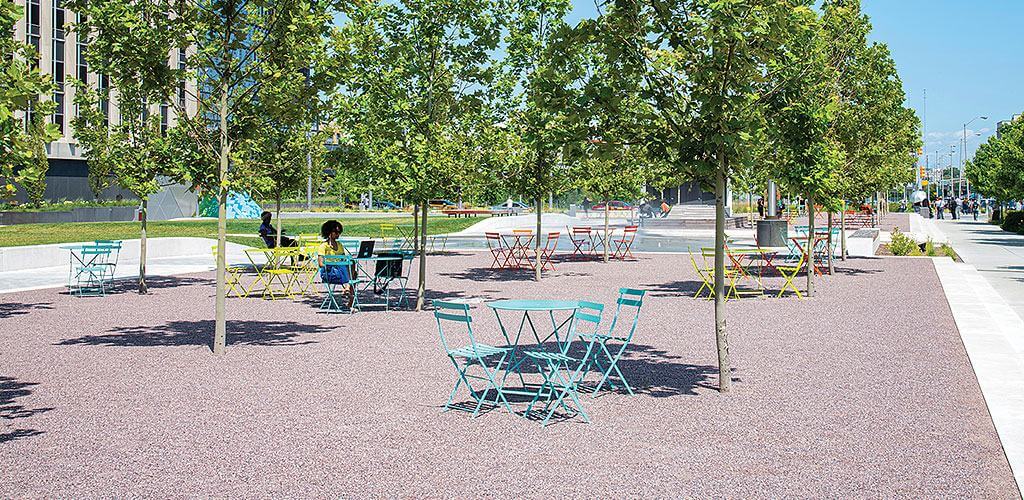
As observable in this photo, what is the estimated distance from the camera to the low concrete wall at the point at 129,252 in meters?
24.0

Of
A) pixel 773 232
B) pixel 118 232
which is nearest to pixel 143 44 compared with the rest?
pixel 773 232

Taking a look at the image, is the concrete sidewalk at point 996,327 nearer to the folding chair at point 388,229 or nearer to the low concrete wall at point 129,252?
the low concrete wall at point 129,252

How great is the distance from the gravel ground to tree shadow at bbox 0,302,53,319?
1364 millimetres

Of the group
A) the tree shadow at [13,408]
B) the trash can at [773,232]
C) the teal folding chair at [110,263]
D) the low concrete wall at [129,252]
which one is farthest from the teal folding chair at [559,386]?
the trash can at [773,232]

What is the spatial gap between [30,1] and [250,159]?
56350 mm

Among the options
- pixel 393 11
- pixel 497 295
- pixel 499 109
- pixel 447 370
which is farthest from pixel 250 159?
pixel 497 295

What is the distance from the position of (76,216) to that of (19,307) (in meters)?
37.1

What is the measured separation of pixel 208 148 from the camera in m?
10.8

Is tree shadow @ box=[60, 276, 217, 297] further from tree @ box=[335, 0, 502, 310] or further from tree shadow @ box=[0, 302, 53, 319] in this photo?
tree @ box=[335, 0, 502, 310]

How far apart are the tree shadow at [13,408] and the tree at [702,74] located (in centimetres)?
524

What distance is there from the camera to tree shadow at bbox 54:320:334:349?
469 inches

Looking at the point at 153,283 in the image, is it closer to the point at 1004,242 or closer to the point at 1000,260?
the point at 1000,260

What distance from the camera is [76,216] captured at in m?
50.2

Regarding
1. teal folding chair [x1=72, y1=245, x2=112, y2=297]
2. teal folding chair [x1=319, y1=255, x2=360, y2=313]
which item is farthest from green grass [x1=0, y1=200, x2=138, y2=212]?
teal folding chair [x1=319, y1=255, x2=360, y2=313]
